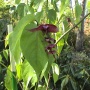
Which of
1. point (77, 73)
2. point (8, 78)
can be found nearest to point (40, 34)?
point (8, 78)

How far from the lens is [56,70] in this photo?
0.74 meters

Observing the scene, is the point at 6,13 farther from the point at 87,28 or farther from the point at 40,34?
the point at 40,34

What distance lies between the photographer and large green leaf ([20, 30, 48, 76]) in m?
0.42

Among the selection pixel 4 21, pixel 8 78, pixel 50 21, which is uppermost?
pixel 50 21

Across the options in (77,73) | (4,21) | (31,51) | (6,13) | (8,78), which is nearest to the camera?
(31,51)

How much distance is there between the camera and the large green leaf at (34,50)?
0.42 meters

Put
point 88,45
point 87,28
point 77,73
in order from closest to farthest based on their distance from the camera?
point 77,73 → point 88,45 → point 87,28

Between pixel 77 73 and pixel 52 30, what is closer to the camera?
pixel 52 30

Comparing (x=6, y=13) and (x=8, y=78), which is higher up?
(x=8, y=78)

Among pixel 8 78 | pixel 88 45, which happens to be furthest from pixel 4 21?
pixel 8 78

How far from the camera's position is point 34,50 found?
421 millimetres

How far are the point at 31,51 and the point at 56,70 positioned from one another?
333 mm

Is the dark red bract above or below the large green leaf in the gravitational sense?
above

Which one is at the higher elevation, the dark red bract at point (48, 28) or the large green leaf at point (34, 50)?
the dark red bract at point (48, 28)
